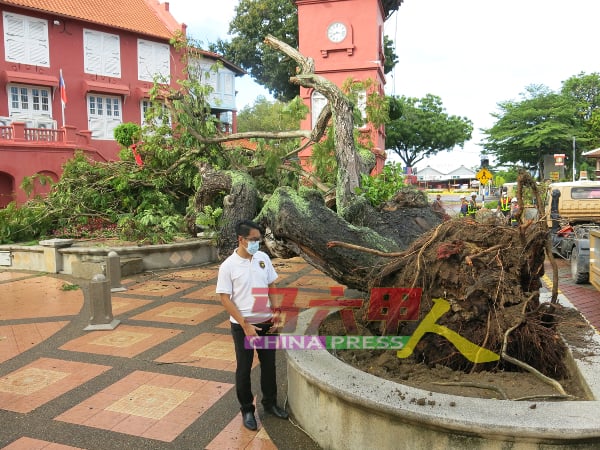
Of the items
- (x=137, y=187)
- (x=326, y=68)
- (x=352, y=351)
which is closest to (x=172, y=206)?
(x=137, y=187)

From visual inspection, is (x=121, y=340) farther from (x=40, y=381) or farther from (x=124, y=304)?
(x=124, y=304)

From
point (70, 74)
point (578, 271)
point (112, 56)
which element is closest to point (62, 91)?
point (70, 74)

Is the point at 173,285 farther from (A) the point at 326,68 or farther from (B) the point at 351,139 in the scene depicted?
(A) the point at 326,68

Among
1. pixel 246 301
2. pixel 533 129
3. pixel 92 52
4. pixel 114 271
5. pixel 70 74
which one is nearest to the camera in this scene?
pixel 246 301

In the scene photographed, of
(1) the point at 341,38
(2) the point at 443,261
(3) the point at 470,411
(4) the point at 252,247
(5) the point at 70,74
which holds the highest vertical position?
(1) the point at 341,38

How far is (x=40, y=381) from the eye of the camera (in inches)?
180

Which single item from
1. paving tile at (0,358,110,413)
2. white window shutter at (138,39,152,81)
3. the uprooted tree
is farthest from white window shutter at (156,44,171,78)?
paving tile at (0,358,110,413)

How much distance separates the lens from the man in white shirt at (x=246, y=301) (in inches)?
136

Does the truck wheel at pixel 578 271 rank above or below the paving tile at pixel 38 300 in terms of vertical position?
above

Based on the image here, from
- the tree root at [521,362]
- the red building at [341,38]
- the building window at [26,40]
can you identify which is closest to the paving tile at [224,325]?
the tree root at [521,362]

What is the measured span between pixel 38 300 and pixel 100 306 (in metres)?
2.39

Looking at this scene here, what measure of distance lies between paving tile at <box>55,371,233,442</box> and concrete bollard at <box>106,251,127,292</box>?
166 inches

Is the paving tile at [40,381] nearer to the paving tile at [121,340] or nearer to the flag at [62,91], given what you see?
the paving tile at [121,340]

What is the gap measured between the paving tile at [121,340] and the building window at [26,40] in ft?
65.4
